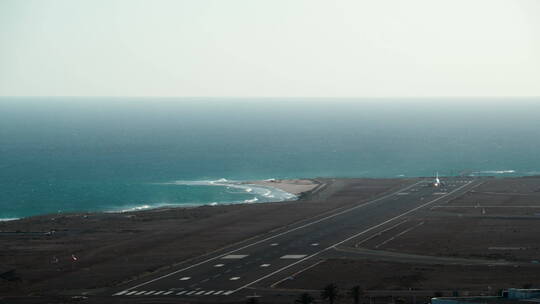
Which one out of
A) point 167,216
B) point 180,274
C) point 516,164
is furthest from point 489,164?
point 180,274

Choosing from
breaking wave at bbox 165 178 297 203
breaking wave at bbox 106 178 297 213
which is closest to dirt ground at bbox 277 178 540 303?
breaking wave at bbox 165 178 297 203

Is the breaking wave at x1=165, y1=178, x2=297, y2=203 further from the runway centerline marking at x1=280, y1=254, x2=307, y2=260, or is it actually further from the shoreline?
the runway centerline marking at x1=280, y1=254, x2=307, y2=260

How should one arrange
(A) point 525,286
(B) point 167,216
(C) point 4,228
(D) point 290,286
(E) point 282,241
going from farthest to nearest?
(B) point 167,216
(C) point 4,228
(E) point 282,241
(D) point 290,286
(A) point 525,286

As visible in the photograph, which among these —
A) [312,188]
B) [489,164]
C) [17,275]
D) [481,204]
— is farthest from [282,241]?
[489,164]

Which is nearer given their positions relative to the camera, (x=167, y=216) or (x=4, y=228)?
(x=4, y=228)

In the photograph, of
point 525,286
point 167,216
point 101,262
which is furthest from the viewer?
point 167,216

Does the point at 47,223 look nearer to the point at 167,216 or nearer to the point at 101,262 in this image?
the point at 167,216
